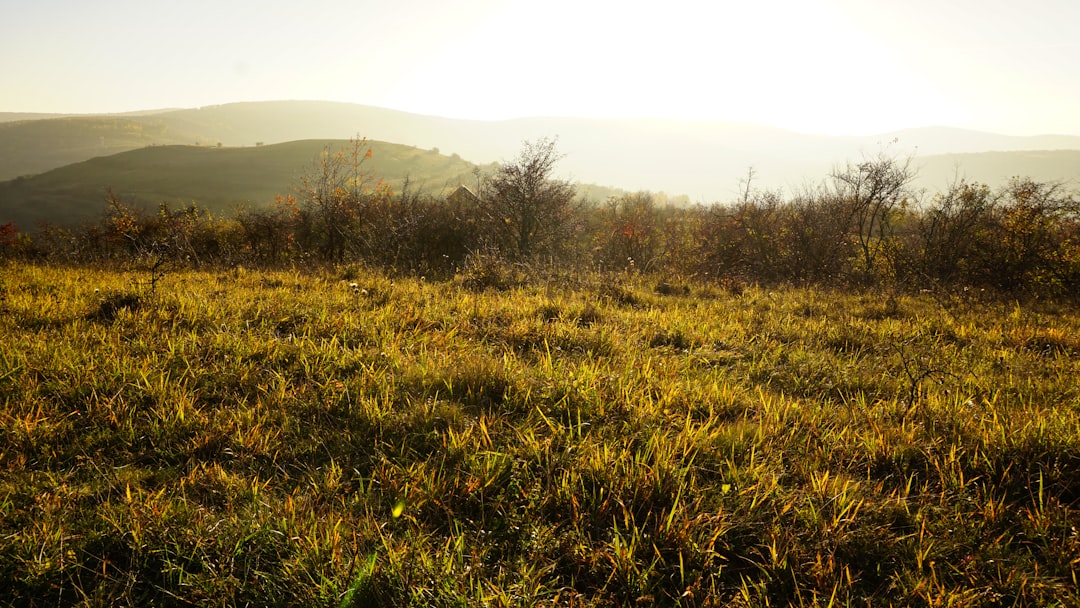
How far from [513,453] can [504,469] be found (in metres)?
0.12

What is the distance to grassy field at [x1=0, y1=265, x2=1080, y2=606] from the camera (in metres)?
1.81

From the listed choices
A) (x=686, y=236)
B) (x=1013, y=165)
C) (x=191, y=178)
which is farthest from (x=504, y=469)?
(x=1013, y=165)

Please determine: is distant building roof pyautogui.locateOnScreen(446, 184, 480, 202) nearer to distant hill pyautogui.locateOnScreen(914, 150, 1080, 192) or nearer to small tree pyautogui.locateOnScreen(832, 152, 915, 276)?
small tree pyautogui.locateOnScreen(832, 152, 915, 276)

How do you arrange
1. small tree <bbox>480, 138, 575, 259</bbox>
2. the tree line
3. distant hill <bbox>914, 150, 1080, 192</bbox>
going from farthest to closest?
distant hill <bbox>914, 150, 1080, 192</bbox>
small tree <bbox>480, 138, 575, 259</bbox>
the tree line

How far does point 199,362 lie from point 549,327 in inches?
114

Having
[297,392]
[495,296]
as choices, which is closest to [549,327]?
[495,296]

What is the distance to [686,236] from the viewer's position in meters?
16.4

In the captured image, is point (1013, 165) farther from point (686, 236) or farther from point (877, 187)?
point (686, 236)

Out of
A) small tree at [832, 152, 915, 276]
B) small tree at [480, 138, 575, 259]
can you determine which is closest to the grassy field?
small tree at [480, 138, 575, 259]

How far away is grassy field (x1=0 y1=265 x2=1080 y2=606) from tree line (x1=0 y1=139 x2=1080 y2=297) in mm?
4951

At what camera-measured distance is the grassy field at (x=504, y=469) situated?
71.3 inches

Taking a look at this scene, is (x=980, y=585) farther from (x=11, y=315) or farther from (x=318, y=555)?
(x=11, y=315)

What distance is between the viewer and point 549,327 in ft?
16.0

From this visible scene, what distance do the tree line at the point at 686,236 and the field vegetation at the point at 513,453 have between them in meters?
4.30
